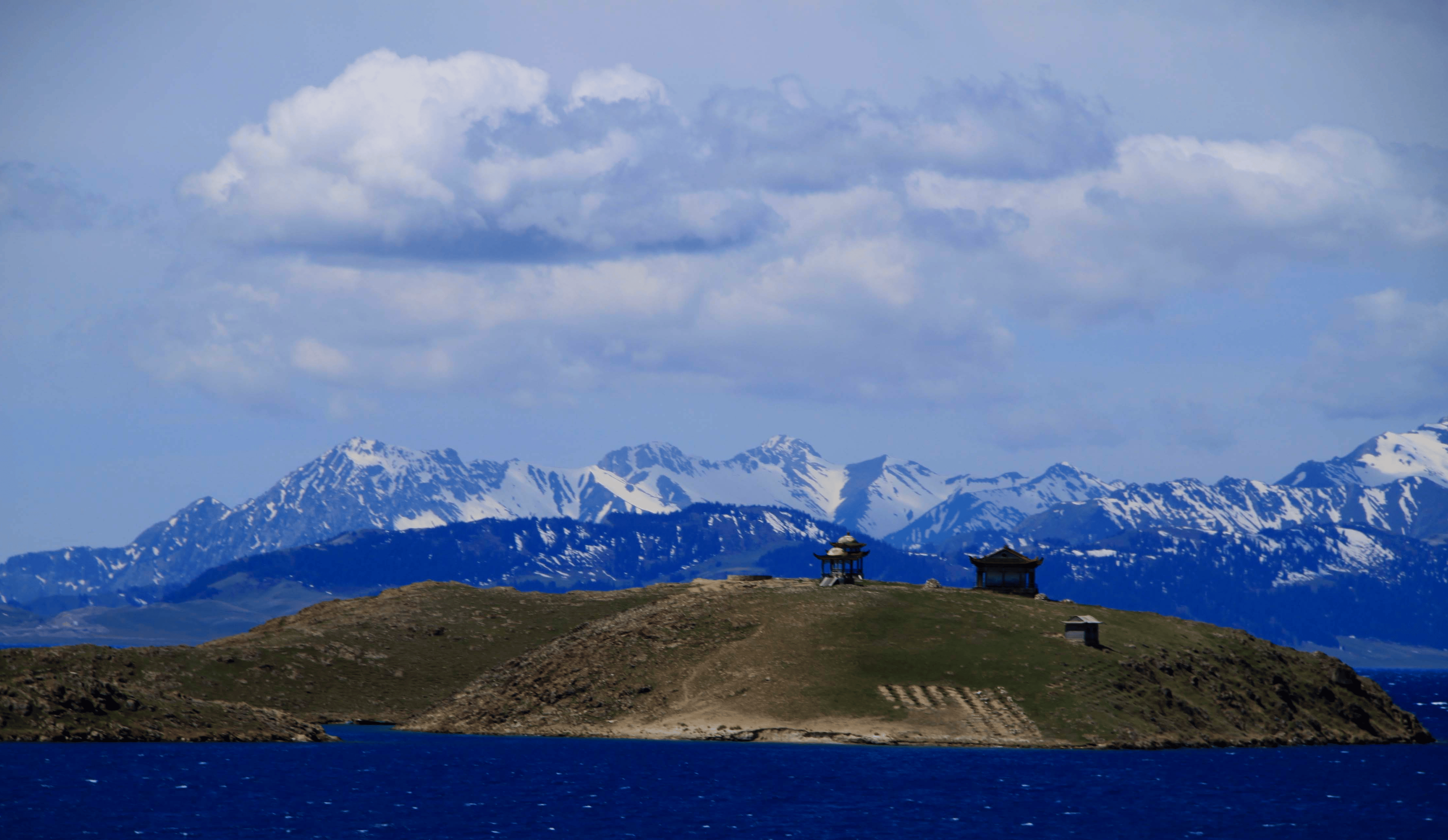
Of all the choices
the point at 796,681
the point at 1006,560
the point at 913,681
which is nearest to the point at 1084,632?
the point at 913,681

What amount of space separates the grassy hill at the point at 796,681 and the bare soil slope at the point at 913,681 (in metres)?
0.23

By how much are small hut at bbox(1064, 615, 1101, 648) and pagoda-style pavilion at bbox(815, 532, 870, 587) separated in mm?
29454

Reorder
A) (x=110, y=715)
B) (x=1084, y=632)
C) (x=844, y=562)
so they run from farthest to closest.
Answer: (x=844, y=562), (x=1084, y=632), (x=110, y=715)

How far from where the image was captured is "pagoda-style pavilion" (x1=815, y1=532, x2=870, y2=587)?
569 ft

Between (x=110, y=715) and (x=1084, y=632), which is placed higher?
(x=1084, y=632)

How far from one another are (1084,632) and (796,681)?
28.2 m

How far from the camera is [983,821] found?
93938 millimetres

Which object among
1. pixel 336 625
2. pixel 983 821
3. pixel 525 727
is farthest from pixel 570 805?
pixel 336 625

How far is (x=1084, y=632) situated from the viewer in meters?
149

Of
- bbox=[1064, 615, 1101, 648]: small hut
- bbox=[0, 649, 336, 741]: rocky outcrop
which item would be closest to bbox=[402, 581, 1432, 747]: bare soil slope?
bbox=[1064, 615, 1101, 648]: small hut

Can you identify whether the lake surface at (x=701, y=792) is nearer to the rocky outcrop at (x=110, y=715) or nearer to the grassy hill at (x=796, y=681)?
the rocky outcrop at (x=110, y=715)

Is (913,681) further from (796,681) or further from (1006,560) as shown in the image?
(1006,560)

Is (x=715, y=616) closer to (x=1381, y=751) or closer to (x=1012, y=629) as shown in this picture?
(x=1012, y=629)

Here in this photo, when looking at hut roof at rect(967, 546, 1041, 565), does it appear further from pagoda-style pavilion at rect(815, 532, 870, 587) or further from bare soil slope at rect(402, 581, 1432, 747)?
pagoda-style pavilion at rect(815, 532, 870, 587)
